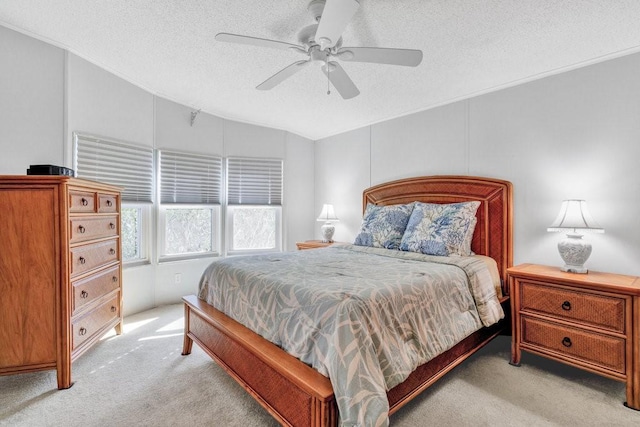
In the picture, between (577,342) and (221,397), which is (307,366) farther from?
(577,342)

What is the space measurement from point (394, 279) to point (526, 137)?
2031 mm

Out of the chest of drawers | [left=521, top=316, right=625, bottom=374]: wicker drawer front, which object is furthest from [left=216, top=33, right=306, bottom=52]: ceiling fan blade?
[left=521, top=316, right=625, bottom=374]: wicker drawer front

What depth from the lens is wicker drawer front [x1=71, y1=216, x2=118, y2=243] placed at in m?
2.15

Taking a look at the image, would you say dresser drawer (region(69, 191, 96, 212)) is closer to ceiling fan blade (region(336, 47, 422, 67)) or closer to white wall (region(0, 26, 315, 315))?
white wall (region(0, 26, 315, 315))

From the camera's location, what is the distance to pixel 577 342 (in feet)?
6.85

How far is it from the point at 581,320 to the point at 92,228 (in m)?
3.60

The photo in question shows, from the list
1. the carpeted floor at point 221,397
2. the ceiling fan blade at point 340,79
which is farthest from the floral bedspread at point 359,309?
the ceiling fan blade at point 340,79

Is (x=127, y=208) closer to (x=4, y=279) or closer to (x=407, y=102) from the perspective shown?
(x=4, y=279)

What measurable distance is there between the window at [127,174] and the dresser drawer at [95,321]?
2.59ft

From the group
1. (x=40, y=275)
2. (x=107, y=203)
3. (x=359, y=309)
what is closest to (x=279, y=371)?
(x=359, y=309)

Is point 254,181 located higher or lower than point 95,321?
higher

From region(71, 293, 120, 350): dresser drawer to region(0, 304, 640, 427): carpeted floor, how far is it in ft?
0.78

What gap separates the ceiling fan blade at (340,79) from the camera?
A: 2166mm

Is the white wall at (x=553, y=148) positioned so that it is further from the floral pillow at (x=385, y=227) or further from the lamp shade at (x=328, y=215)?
the lamp shade at (x=328, y=215)
